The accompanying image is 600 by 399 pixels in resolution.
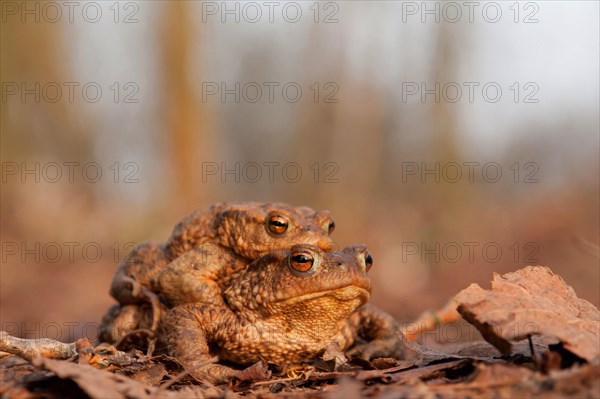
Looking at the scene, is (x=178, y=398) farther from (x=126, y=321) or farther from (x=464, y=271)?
(x=464, y=271)

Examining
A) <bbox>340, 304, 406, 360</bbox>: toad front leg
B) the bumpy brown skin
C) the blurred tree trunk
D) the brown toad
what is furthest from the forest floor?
the blurred tree trunk

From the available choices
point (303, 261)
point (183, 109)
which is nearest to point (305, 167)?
point (183, 109)

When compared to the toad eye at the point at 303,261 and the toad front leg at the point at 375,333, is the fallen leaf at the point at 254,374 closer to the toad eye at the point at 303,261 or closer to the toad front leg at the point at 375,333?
the toad eye at the point at 303,261

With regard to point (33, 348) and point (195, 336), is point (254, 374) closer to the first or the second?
point (195, 336)

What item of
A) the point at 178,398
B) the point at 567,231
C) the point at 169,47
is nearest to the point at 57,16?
the point at 169,47

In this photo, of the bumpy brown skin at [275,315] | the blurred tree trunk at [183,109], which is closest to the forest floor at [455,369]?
the bumpy brown skin at [275,315]
